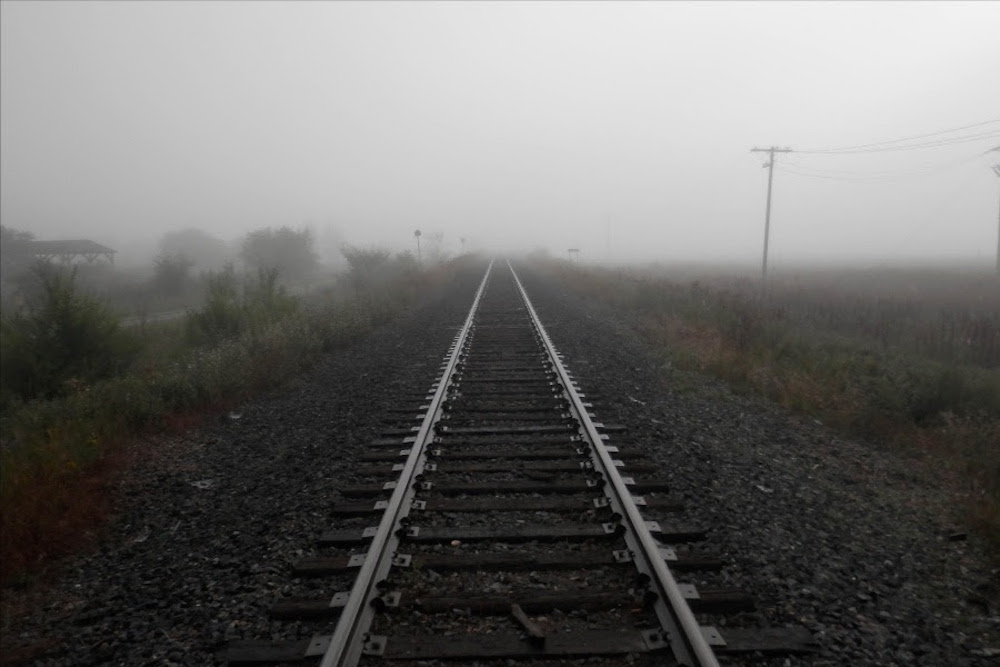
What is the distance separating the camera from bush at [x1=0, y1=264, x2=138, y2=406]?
9.61 metres

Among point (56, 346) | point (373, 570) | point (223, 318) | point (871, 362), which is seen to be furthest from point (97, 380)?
point (871, 362)

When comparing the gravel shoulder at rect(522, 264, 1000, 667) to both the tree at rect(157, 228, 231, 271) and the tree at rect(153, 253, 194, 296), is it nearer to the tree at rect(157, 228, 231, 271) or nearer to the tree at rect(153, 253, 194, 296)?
the tree at rect(153, 253, 194, 296)

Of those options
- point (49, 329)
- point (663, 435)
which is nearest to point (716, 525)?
point (663, 435)

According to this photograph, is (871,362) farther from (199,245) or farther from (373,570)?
(199,245)

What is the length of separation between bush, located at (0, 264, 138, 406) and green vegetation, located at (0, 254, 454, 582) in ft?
0.05

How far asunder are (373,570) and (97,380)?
8440 mm

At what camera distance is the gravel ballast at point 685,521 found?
328 cm

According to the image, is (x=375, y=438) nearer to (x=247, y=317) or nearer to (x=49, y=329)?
(x=49, y=329)

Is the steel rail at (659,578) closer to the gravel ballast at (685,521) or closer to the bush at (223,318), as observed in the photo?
the gravel ballast at (685,521)

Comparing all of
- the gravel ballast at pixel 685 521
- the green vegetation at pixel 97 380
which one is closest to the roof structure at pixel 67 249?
the green vegetation at pixel 97 380

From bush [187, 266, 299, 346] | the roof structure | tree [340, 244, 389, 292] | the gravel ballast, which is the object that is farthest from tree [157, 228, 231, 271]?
the gravel ballast

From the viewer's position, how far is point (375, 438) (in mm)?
6465

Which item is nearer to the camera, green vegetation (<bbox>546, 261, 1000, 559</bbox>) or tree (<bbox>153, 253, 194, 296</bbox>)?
green vegetation (<bbox>546, 261, 1000, 559</bbox>)

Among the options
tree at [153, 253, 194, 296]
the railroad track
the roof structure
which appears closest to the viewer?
the railroad track
